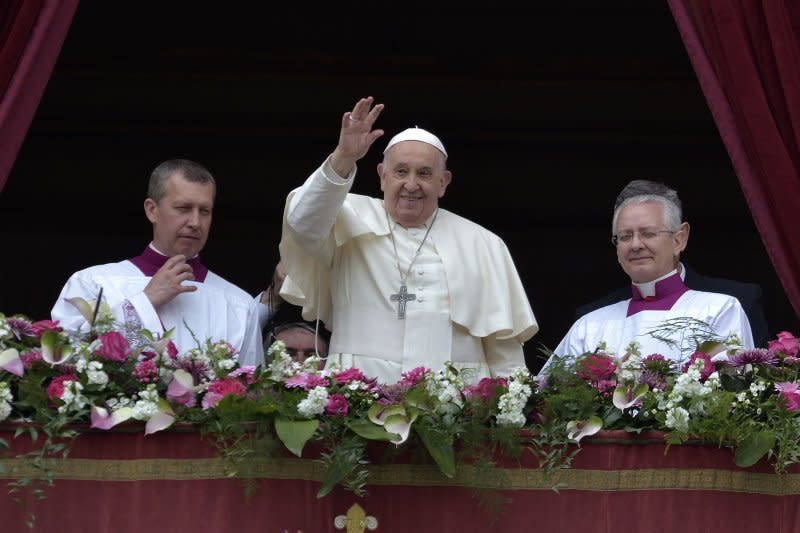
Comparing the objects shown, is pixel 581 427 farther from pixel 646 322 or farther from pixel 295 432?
pixel 646 322

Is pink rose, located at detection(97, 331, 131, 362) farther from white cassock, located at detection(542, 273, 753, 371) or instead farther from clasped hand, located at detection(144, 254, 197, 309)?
white cassock, located at detection(542, 273, 753, 371)

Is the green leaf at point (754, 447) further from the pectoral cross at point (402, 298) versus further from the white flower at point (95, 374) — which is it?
the white flower at point (95, 374)

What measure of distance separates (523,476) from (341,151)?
1137 mm

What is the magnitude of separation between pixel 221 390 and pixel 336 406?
1.05 feet

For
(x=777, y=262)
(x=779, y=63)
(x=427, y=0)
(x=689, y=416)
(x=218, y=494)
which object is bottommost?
(x=218, y=494)

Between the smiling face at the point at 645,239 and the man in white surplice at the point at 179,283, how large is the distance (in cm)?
135

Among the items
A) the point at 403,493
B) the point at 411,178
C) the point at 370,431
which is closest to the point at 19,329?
the point at 370,431

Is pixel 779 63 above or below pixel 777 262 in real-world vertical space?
above

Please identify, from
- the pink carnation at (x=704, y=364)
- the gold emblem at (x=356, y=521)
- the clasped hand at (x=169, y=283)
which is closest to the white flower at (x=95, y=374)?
the gold emblem at (x=356, y=521)

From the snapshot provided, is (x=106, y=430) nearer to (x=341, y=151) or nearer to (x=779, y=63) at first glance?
(x=341, y=151)

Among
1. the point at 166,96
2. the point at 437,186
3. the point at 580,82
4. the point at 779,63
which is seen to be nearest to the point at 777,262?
the point at 779,63

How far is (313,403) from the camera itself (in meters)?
4.53

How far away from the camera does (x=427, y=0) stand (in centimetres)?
829

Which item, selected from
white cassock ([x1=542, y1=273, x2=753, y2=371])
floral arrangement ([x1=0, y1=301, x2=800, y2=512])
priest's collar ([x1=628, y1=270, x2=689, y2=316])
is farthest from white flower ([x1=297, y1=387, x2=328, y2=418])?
priest's collar ([x1=628, y1=270, x2=689, y2=316])
